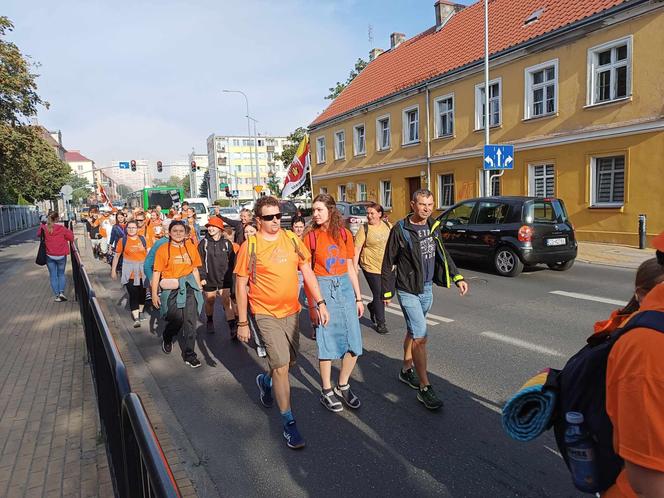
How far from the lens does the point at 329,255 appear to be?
4.29 metres

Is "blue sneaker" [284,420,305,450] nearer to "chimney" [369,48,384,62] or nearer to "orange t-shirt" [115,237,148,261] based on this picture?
"orange t-shirt" [115,237,148,261]

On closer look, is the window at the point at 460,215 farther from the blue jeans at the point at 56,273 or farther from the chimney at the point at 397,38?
the chimney at the point at 397,38

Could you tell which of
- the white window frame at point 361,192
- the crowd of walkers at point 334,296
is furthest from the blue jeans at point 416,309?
the white window frame at point 361,192

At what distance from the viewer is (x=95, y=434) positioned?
3869 mm

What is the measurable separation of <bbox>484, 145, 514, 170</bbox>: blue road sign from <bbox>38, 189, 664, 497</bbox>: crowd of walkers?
29.9ft

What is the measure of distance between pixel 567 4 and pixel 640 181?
7.49 m

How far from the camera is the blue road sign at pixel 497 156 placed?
1451cm

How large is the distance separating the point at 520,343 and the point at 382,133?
22.1 meters

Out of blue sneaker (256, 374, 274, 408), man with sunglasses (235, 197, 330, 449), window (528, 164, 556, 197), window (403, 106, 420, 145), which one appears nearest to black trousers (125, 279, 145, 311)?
blue sneaker (256, 374, 274, 408)

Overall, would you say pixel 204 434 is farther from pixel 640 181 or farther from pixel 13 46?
pixel 13 46

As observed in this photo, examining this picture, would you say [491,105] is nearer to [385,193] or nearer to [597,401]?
[385,193]

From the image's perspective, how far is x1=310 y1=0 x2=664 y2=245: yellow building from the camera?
14141 mm

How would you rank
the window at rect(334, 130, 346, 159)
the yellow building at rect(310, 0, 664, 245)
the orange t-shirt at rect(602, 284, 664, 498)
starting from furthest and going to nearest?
the window at rect(334, 130, 346, 159), the yellow building at rect(310, 0, 664, 245), the orange t-shirt at rect(602, 284, 664, 498)

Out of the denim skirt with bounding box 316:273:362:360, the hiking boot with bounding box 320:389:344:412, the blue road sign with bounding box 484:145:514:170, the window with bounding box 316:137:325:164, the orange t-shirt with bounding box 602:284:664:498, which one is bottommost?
the hiking boot with bounding box 320:389:344:412
